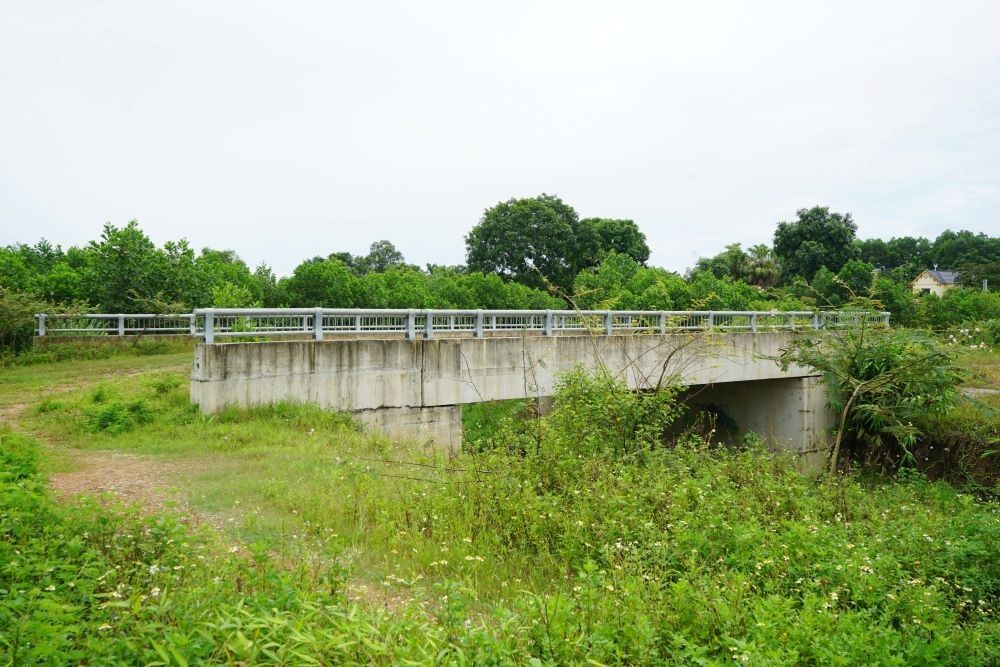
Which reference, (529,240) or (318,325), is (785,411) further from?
(529,240)

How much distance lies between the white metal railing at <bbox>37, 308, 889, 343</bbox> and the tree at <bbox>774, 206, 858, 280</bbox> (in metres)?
26.1

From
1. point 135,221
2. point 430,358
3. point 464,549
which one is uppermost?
point 135,221

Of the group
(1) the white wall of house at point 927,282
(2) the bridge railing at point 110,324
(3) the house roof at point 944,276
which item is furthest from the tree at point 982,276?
(2) the bridge railing at point 110,324

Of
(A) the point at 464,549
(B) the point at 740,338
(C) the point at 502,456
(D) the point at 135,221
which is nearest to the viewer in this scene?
(A) the point at 464,549

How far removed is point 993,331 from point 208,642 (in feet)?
102

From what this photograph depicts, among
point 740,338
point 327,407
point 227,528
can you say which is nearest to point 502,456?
point 227,528

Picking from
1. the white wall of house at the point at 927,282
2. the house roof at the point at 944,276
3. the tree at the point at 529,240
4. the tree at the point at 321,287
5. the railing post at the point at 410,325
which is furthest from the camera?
the house roof at the point at 944,276

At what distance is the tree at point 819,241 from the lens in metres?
45.5

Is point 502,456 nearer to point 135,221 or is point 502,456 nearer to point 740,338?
point 740,338

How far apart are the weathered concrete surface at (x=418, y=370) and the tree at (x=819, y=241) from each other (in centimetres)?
3174

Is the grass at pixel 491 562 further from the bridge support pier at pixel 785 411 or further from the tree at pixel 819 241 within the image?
the tree at pixel 819 241

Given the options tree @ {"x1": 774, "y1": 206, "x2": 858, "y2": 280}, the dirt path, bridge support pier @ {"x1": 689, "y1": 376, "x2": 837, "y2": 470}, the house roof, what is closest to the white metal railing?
bridge support pier @ {"x1": 689, "y1": 376, "x2": 837, "y2": 470}

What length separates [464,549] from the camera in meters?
5.55

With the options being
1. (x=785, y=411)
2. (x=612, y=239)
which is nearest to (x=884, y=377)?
(x=785, y=411)
